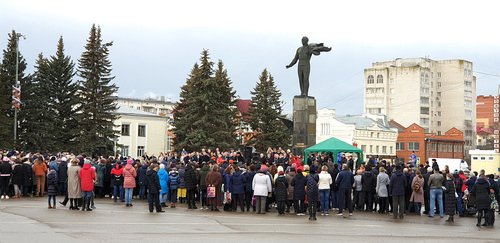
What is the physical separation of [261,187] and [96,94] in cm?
4240

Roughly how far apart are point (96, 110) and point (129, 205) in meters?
38.9

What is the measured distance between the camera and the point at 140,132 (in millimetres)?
93688

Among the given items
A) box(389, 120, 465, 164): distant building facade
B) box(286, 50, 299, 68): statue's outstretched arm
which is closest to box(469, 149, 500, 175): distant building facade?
box(286, 50, 299, 68): statue's outstretched arm

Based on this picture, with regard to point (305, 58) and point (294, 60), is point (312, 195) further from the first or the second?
point (294, 60)

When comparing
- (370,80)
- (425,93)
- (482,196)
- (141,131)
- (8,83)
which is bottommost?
(482,196)

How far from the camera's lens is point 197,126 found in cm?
6544

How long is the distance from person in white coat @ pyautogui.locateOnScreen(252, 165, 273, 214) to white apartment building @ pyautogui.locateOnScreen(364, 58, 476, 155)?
124 meters

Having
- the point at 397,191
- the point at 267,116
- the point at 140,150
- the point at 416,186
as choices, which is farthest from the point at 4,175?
the point at 140,150

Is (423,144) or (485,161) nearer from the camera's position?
(485,161)

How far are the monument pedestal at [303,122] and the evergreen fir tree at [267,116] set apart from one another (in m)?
36.8

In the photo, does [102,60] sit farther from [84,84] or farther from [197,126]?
[197,126]

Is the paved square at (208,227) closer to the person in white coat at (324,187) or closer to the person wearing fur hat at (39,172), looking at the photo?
the person in white coat at (324,187)

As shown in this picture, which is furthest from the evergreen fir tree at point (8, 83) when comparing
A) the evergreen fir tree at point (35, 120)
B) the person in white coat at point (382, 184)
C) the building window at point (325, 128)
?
the building window at point (325, 128)

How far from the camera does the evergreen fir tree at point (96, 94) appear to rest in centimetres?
6194
